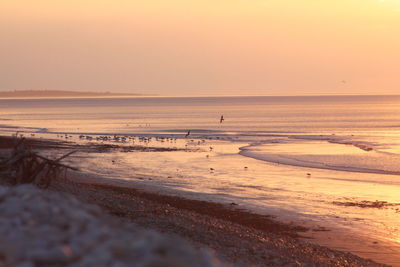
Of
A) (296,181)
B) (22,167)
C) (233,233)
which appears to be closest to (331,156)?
(296,181)

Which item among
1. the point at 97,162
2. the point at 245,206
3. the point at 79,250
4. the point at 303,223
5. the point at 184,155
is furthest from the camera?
the point at 184,155

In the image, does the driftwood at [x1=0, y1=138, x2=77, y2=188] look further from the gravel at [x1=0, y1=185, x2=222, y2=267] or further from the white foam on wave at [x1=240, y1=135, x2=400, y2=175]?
the white foam on wave at [x1=240, y1=135, x2=400, y2=175]

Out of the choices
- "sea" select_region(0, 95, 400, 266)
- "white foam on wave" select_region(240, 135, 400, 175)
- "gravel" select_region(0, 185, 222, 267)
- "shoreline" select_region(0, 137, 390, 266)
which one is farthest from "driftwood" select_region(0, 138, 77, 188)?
"white foam on wave" select_region(240, 135, 400, 175)

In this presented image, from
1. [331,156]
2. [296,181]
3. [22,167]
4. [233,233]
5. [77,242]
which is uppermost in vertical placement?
[77,242]

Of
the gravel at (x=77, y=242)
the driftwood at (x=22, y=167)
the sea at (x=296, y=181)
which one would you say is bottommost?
the sea at (x=296, y=181)

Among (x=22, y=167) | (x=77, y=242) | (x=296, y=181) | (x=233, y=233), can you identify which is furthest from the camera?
(x=296, y=181)

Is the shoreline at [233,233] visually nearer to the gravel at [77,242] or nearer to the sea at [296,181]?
the sea at [296,181]

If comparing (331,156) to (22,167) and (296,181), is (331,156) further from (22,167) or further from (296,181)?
(22,167)

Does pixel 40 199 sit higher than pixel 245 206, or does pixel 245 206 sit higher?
pixel 40 199

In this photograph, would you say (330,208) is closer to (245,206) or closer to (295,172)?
(245,206)

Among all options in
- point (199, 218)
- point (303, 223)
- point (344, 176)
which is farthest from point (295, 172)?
point (199, 218)

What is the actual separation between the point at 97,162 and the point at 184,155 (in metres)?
7.92

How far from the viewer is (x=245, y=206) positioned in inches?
793

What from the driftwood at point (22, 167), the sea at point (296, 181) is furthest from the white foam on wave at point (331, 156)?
the driftwood at point (22, 167)
